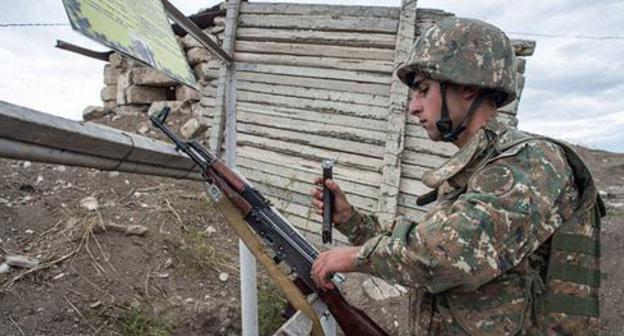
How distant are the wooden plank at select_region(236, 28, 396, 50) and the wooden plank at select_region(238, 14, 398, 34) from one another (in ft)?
0.20

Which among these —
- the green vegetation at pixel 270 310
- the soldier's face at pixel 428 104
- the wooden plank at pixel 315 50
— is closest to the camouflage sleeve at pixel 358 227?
the soldier's face at pixel 428 104

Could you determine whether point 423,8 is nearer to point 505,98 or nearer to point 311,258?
point 505,98

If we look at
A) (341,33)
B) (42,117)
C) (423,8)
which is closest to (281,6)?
(341,33)

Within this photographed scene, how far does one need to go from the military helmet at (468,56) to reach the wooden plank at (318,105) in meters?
4.19

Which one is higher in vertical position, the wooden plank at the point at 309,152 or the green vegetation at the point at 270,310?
the wooden plank at the point at 309,152

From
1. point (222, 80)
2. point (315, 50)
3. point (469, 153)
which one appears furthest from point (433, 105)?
point (222, 80)

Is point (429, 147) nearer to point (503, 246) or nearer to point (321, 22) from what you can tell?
point (321, 22)

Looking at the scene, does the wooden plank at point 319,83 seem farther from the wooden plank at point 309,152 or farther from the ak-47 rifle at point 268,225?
the ak-47 rifle at point 268,225

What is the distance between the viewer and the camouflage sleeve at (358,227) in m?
2.18

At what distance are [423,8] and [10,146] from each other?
18.7 ft

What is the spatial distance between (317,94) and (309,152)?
2.80 ft

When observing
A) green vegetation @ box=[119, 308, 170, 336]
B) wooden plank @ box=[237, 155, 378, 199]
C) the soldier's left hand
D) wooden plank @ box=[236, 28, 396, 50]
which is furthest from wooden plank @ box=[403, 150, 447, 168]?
the soldier's left hand

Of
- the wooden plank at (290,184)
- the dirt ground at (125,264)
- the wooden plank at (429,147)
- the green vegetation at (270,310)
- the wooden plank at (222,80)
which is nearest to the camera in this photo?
the dirt ground at (125,264)

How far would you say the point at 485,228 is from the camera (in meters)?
1.31
